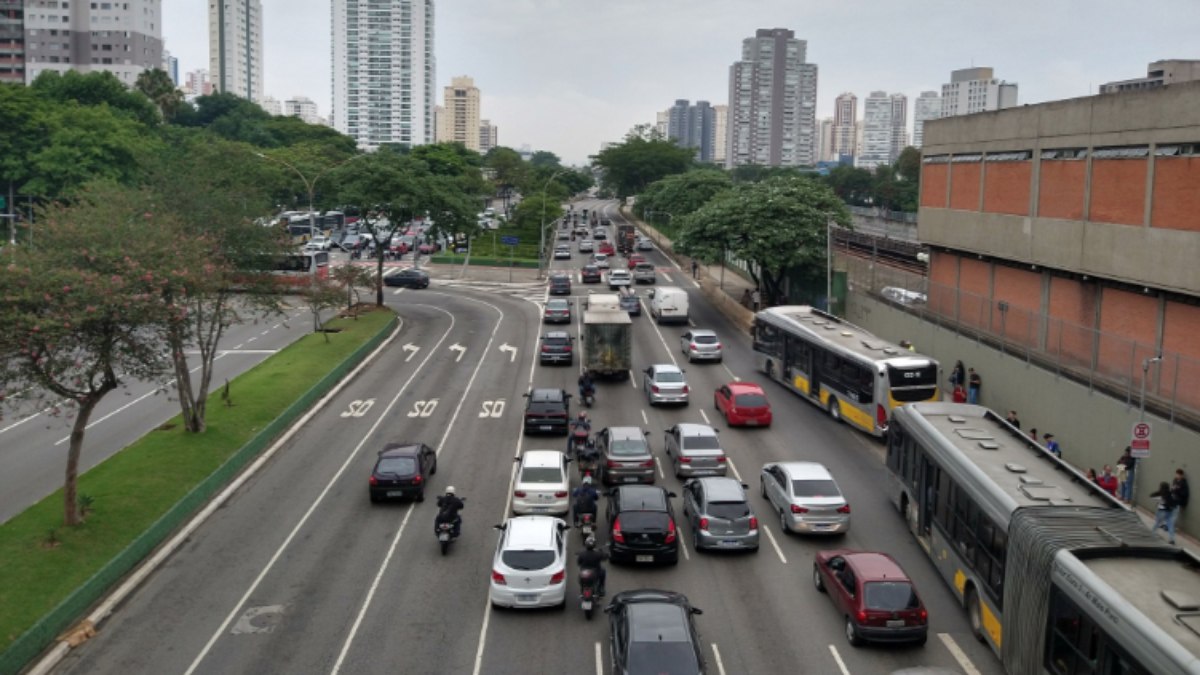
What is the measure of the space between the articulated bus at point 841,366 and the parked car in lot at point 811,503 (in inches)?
340

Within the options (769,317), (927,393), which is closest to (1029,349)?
(927,393)

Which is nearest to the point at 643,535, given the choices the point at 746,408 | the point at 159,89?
the point at 746,408

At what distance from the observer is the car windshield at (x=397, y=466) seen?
27.7 m

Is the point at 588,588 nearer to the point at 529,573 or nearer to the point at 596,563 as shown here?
the point at 596,563

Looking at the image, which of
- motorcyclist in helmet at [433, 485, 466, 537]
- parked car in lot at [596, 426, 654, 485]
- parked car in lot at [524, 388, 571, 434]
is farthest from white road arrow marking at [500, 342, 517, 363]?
motorcyclist in helmet at [433, 485, 466, 537]

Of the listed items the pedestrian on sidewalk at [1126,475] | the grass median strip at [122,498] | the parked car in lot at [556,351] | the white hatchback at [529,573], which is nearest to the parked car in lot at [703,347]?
the parked car in lot at [556,351]

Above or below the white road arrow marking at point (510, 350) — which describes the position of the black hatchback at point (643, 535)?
below

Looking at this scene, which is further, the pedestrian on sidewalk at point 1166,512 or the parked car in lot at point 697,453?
the parked car in lot at point 697,453

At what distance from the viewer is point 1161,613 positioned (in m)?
12.9

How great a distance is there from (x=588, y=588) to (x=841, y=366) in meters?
19.0

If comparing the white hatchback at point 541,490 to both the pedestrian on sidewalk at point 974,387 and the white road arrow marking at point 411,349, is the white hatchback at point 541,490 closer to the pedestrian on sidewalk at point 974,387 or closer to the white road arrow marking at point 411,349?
the pedestrian on sidewalk at point 974,387

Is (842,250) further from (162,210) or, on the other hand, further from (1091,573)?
(1091,573)

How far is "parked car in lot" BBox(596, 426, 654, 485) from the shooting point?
28.1m

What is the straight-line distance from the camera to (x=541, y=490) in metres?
26.0
